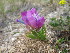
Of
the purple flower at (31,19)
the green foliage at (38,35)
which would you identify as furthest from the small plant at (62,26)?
the purple flower at (31,19)

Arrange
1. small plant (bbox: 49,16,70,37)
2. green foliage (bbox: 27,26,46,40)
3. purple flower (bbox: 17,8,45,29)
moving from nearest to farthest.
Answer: purple flower (bbox: 17,8,45,29) → green foliage (bbox: 27,26,46,40) → small plant (bbox: 49,16,70,37)

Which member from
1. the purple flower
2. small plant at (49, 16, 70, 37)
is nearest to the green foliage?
the purple flower

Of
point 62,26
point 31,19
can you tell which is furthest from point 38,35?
point 62,26

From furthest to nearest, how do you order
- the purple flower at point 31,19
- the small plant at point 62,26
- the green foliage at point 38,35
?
the small plant at point 62,26, the green foliage at point 38,35, the purple flower at point 31,19

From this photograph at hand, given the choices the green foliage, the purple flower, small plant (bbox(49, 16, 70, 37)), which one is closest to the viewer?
the purple flower

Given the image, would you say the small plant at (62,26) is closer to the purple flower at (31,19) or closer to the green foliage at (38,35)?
the green foliage at (38,35)

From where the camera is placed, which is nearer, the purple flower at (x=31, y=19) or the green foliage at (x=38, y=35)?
the purple flower at (x=31, y=19)

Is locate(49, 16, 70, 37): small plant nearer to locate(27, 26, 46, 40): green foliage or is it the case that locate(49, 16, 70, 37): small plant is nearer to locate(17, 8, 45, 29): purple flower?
locate(27, 26, 46, 40): green foliage

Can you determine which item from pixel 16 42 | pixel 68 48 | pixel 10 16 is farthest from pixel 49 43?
pixel 10 16

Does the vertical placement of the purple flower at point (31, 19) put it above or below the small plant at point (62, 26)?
above

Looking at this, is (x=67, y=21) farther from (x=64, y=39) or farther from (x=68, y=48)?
(x=68, y=48)

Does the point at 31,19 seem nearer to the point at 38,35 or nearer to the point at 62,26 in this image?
the point at 38,35
